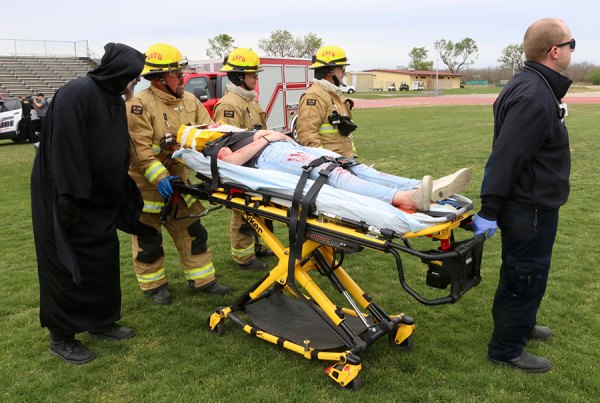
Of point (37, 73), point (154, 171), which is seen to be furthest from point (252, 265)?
point (37, 73)

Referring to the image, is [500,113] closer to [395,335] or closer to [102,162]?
[395,335]

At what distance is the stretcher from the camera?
2.87 metres

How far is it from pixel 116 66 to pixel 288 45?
76.4m

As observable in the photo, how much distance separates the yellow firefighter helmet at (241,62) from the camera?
5250 millimetres

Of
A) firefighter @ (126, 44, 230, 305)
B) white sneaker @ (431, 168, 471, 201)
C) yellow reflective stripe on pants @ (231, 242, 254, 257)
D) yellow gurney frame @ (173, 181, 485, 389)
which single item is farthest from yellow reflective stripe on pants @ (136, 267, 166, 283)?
white sneaker @ (431, 168, 471, 201)

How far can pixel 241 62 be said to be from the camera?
5.25 meters

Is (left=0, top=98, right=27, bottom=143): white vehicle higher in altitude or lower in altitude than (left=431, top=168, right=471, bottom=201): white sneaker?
higher

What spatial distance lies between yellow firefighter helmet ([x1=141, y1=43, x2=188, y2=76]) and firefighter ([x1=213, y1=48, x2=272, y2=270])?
1031 mm

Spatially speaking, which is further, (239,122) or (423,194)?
(239,122)

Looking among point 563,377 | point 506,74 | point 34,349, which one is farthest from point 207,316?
point 506,74

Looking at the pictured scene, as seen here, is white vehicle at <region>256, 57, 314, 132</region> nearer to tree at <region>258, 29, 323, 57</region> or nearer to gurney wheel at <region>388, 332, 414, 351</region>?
gurney wheel at <region>388, 332, 414, 351</region>

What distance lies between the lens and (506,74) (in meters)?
96.2

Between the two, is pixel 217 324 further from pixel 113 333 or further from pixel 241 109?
pixel 241 109

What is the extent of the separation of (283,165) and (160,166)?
110 centimetres
